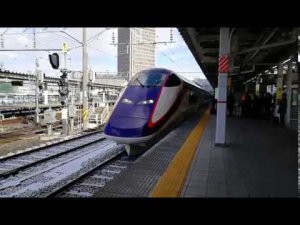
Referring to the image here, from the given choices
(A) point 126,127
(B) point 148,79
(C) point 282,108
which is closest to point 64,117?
(B) point 148,79

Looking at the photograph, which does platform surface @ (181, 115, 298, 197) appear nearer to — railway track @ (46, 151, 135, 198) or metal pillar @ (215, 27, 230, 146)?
metal pillar @ (215, 27, 230, 146)

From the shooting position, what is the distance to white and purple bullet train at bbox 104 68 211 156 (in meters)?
8.59

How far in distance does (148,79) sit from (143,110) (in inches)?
61.4

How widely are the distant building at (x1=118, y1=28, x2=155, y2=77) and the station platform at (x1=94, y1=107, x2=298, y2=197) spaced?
904 cm

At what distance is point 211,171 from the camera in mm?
6391

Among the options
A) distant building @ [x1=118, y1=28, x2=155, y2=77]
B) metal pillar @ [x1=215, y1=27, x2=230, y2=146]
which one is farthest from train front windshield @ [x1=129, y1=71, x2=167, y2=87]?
distant building @ [x1=118, y1=28, x2=155, y2=77]

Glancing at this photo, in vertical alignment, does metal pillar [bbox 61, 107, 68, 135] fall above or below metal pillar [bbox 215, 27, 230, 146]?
below

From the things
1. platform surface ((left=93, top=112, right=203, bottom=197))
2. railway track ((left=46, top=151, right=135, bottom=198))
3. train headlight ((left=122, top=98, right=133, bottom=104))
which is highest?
train headlight ((left=122, top=98, right=133, bottom=104))

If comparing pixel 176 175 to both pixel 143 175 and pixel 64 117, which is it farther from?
pixel 64 117

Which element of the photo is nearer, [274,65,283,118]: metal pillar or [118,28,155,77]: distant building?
[274,65,283,118]: metal pillar

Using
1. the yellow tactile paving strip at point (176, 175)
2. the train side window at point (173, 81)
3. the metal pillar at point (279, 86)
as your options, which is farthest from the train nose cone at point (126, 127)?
the metal pillar at point (279, 86)

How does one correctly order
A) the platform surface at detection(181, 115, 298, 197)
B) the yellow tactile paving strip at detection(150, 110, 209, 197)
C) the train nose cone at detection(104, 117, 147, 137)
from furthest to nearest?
the train nose cone at detection(104, 117, 147, 137) < the platform surface at detection(181, 115, 298, 197) < the yellow tactile paving strip at detection(150, 110, 209, 197)
